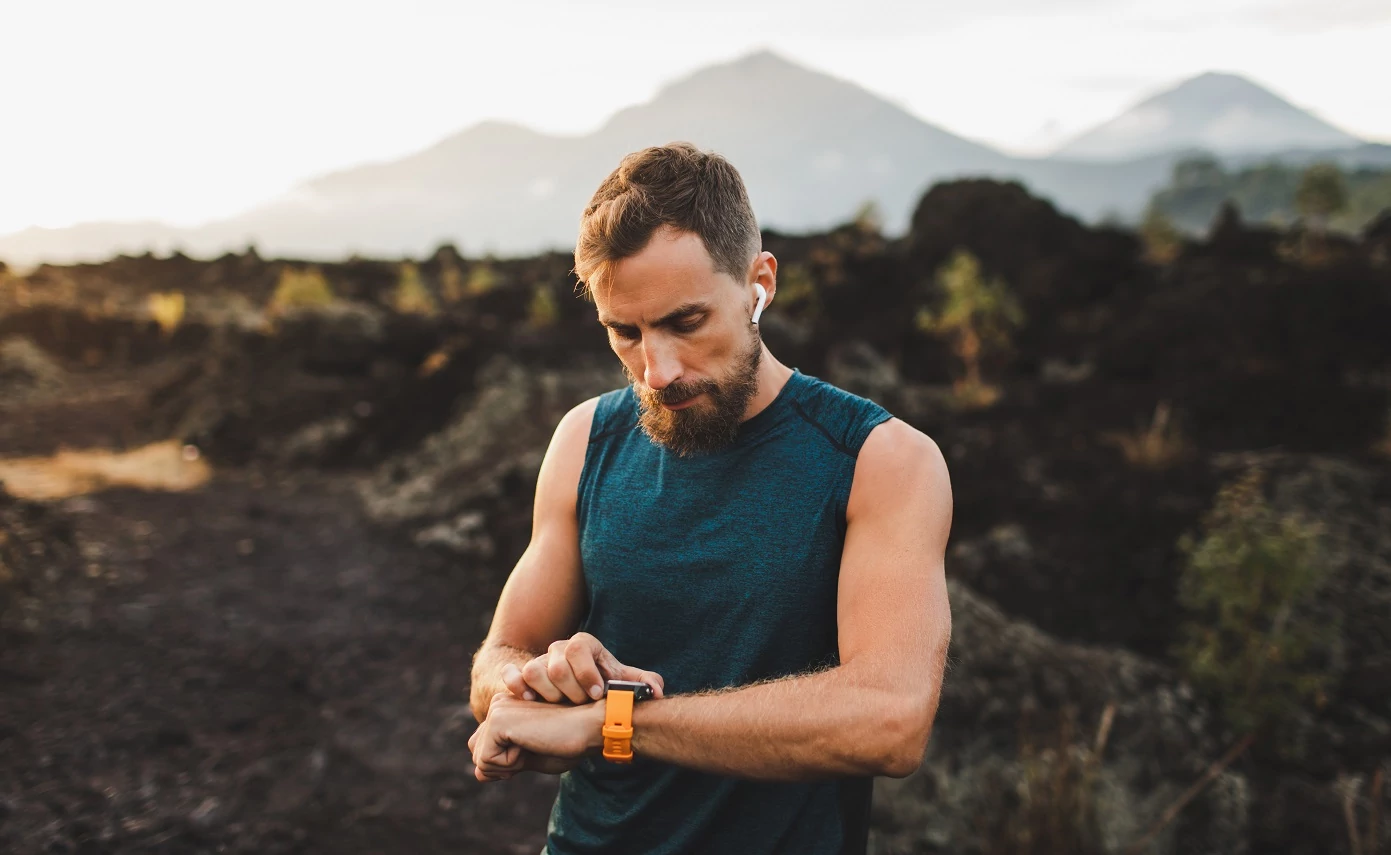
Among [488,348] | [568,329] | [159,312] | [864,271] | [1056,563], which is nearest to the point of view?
[1056,563]

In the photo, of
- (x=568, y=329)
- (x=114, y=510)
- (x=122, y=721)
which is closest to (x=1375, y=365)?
(x=568, y=329)

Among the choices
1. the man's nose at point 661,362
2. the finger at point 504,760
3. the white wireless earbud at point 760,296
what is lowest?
the finger at point 504,760

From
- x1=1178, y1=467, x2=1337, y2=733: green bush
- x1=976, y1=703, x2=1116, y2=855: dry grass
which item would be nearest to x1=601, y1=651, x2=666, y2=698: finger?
x1=976, y1=703, x2=1116, y2=855: dry grass

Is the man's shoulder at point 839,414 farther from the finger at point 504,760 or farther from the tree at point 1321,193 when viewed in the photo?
the tree at point 1321,193

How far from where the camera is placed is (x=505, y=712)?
5.08ft

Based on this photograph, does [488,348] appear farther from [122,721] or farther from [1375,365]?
A: [1375,365]

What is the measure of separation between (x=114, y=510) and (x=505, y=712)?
28.0 ft

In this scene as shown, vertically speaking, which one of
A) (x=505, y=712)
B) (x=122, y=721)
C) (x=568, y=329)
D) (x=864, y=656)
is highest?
(x=864, y=656)

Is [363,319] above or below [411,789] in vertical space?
above

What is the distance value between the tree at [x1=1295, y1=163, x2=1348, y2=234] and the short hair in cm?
2117

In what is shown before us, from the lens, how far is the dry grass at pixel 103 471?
333 inches

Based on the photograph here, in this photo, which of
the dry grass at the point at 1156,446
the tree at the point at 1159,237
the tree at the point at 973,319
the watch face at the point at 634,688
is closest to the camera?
the watch face at the point at 634,688

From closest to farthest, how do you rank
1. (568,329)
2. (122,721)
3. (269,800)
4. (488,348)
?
(269,800)
(122,721)
(488,348)
(568,329)

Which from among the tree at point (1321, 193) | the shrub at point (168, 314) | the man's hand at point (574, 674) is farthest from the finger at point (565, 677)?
the tree at point (1321, 193)
